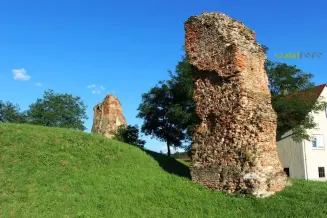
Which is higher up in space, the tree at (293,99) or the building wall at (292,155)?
the tree at (293,99)

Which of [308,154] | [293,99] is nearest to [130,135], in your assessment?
[293,99]

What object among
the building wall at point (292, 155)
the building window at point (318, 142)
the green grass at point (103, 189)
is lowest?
the green grass at point (103, 189)

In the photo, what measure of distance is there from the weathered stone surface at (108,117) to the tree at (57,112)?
30.6 ft

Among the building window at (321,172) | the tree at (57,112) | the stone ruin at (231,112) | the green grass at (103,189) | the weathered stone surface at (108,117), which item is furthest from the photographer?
the tree at (57,112)

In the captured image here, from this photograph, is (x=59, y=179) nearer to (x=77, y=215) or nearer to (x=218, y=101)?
(x=77, y=215)

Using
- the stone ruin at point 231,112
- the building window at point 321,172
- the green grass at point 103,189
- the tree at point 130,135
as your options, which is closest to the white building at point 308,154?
the building window at point 321,172

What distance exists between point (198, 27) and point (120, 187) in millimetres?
6162

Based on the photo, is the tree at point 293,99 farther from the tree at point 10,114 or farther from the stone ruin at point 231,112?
the tree at point 10,114

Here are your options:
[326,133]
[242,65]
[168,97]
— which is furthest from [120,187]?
[326,133]

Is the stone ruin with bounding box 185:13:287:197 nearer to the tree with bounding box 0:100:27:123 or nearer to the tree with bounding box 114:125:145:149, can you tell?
the tree with bounding box 114:125:145:149

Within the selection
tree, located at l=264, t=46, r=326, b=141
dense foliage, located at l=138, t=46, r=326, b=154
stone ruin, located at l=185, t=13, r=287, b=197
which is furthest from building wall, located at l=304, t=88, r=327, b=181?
stone ruin, located at l=185, t=13, r=287, b=197

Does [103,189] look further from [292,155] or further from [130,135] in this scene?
[292,155]

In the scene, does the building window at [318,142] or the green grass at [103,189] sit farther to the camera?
the building window at [318,142]

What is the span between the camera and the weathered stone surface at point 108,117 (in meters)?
29.9
